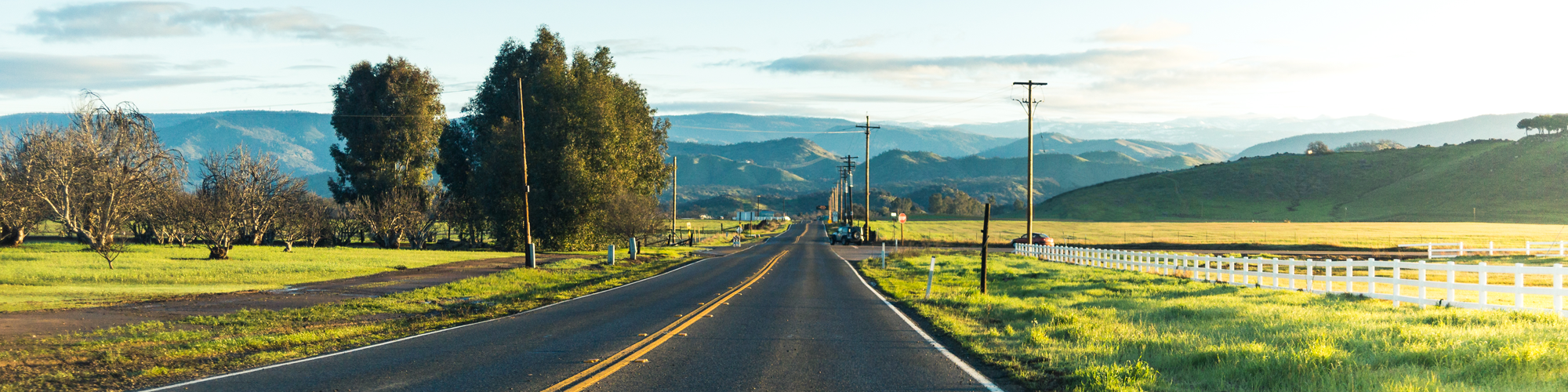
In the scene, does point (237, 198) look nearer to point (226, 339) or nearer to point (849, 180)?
point (226, 339)

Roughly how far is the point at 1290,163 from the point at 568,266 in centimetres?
19151

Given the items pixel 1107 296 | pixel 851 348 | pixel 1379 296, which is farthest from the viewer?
pixel 1107 296

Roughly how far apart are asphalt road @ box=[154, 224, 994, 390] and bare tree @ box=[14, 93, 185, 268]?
92.5 ft

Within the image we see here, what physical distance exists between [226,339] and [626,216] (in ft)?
145

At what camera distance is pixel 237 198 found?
40.6 meters

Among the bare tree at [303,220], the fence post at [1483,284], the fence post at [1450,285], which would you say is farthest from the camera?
the bare tree at [303,220]

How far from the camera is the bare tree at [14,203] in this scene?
36.8 m

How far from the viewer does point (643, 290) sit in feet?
79.6

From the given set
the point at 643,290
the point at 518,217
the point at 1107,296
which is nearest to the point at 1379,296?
the point at 1107,296

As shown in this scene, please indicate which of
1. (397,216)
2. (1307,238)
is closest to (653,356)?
(397,216)

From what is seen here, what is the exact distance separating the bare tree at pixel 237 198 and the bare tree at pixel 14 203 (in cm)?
588

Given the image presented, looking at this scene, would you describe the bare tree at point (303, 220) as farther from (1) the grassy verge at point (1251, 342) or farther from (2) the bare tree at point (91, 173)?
(1) the grassy verge at point (1251, 342)

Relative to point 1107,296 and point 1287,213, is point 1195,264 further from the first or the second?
point 1287,213

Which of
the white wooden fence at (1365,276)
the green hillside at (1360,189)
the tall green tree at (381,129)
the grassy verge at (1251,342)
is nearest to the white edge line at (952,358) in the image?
the grassy verge at (1251,342)
